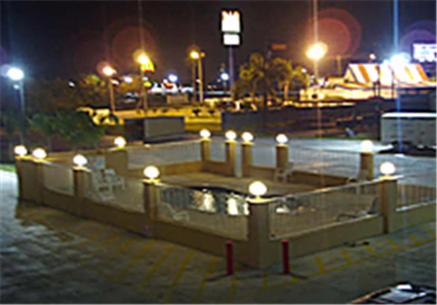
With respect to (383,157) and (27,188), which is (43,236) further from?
(383,157)

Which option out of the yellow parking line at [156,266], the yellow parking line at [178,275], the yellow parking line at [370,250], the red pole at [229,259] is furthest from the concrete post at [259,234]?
the yellow parking line at [370,250]

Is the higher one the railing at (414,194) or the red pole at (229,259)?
the railing at (414,194)

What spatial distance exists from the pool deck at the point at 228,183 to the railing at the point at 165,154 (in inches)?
56.1

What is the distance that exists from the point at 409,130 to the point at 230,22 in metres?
9.38

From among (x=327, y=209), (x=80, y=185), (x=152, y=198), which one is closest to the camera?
(x=152, y=198)

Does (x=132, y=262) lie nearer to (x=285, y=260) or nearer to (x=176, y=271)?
(x=176, y=271)

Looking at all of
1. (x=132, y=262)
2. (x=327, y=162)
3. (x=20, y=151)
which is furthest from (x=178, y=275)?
(x=327, y=162)

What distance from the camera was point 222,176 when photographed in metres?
20.7

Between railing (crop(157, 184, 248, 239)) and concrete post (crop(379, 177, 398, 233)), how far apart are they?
2715mm

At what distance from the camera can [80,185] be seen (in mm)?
15359

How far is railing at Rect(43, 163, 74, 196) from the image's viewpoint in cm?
1694

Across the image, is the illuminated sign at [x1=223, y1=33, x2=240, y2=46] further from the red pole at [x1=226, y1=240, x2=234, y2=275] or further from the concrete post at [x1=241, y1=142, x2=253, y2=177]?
the red pole at [x1=226, y1=240, x2=234, y2=275]

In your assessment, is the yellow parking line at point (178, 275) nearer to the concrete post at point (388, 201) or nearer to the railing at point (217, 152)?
the concrete post at point (388, 201)

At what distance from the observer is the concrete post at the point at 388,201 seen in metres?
12.9
